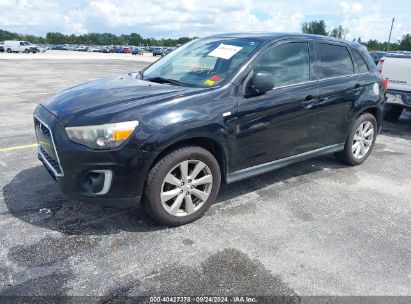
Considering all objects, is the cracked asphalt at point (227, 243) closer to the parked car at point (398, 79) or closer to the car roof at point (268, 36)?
the car roof at point (268, 36)

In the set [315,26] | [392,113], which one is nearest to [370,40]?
[315,26]

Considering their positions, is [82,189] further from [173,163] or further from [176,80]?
[176,80]

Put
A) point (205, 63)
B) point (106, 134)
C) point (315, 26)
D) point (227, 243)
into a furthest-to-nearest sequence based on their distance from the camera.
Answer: point (315, 26) → point (205, 63) → point (227, 243) → point (106, 134)

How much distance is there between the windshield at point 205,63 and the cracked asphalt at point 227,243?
4.41 ft

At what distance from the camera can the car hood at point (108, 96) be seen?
10.7 feet

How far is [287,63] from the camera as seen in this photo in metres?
4.13

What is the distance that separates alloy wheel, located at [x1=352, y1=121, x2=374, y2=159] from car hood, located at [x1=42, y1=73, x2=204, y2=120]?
9.00ft

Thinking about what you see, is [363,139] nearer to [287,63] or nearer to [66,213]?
[287,63]

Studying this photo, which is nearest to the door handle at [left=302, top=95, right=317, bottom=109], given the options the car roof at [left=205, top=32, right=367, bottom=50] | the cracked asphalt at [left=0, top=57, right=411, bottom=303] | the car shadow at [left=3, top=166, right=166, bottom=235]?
the car roof at [left=205, top=32, right=367, bottom=50]

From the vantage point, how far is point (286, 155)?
4.25 metres

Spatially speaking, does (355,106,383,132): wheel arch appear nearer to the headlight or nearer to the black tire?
the black tire

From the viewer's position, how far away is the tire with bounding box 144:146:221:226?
3217mm

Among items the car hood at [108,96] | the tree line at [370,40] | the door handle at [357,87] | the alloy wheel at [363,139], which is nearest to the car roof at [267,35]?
the door handle at [357,87]

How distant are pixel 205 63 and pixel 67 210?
2.06 metres
